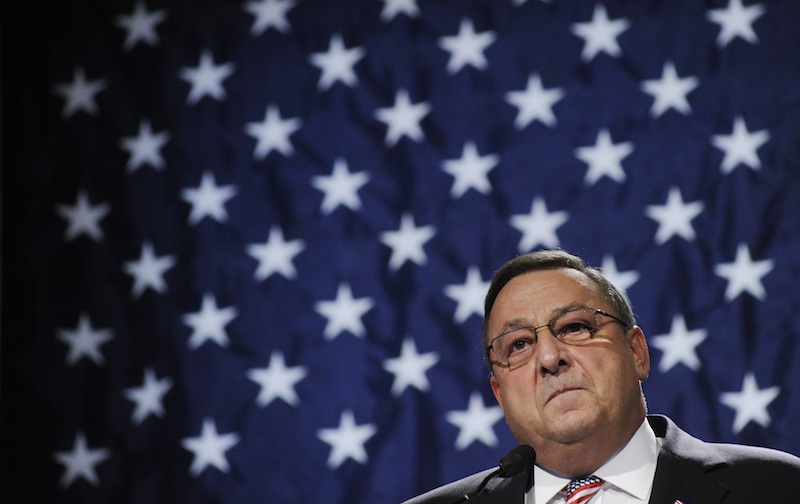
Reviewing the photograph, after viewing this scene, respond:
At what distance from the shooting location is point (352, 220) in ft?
11.3

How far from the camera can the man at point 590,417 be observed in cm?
216

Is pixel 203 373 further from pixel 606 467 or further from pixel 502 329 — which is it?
pixel 606 467

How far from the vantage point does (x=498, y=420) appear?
3.22 metres

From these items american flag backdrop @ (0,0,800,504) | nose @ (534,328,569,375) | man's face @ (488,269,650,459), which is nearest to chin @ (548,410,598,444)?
man's face @ (488,269,650,459)

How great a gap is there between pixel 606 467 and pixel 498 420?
0.94 metres

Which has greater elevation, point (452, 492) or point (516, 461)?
point (452, 492)

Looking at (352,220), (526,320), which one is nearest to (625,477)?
(526,320)

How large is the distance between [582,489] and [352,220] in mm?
1491

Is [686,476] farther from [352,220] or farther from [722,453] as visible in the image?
[352,220]

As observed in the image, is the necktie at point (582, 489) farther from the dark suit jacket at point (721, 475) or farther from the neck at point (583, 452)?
the dark suit jacket at point (721, 475)

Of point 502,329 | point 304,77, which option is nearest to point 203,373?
point 304,77

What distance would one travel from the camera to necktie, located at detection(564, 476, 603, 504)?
7.43 feet

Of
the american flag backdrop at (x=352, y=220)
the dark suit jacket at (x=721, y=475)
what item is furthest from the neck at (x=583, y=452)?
the american flag backdrop at (x=352, y=220)

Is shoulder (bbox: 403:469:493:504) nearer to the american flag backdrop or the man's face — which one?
the man's face
